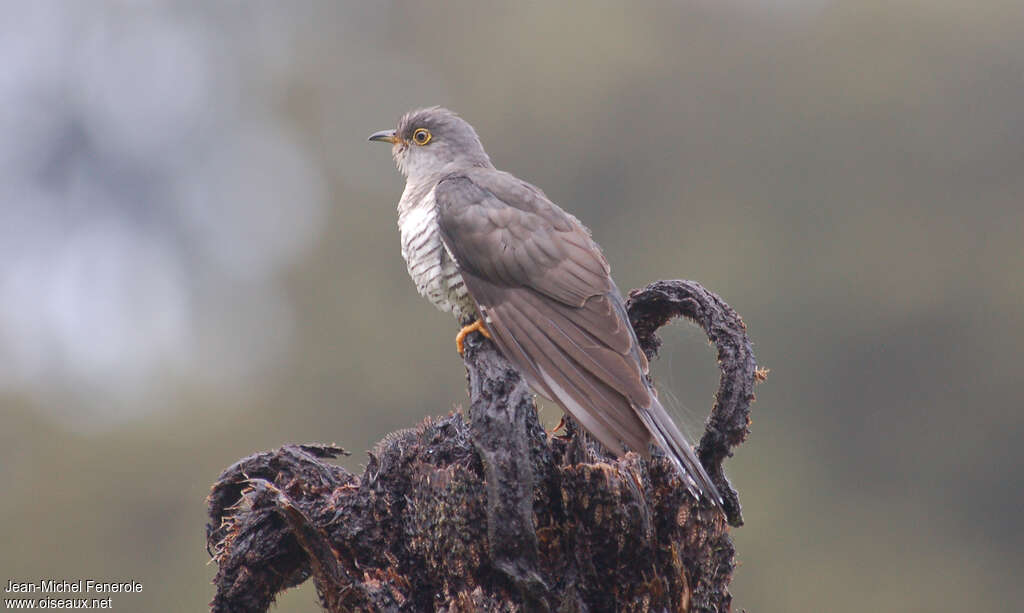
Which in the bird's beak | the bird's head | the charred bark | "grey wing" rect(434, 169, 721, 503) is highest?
the bird's beak

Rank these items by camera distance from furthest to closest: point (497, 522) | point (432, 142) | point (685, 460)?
point (432, 142) → point (685, 460) → point (497, 522)

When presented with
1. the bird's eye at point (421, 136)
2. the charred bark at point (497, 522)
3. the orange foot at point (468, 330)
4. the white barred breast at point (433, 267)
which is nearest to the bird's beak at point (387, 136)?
the bird's eye at point (421, 136)

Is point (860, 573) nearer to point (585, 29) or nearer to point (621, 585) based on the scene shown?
point (585, 29)

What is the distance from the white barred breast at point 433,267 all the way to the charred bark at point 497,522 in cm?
98

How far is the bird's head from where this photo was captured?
4699mm

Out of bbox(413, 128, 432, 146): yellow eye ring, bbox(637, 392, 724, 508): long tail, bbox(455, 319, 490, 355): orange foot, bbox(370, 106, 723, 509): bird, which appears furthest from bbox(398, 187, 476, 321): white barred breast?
bbox(637, 392, 724, 508): long tail

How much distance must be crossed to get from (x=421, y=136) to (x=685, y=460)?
259cm

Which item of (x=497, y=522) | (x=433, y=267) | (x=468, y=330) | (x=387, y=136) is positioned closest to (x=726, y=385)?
(x=497, y=522)

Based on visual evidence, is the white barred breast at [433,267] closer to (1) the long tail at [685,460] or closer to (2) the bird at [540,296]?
(2) the bird at [540,296]

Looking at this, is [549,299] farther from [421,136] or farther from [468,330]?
[421,136]

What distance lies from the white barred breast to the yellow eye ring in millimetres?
888

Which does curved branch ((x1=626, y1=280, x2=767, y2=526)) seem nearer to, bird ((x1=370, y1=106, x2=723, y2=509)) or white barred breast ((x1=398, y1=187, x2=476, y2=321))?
bird ((x1=370, y1=106, x2=723, y2=509))

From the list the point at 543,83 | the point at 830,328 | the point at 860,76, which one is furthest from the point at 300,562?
the point at 543,83

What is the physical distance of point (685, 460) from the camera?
2.55m
